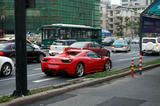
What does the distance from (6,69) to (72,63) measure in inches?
124

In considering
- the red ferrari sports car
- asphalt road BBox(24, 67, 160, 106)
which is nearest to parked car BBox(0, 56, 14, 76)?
the red ferrari sports car

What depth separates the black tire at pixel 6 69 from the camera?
12484 millimetres

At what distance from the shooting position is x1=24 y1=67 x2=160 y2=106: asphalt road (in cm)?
743

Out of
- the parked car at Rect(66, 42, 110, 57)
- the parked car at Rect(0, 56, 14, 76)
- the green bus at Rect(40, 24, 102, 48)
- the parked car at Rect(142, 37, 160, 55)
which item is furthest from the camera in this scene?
the green bus at Rect(40, 24, 102, 48)

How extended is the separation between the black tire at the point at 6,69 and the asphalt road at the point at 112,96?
15.4 ft

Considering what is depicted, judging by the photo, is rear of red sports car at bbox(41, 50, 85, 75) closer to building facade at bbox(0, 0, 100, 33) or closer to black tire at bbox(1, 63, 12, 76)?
black tire at bbox(1, 63, 12, 76)

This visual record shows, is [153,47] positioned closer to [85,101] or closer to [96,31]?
[96,31]

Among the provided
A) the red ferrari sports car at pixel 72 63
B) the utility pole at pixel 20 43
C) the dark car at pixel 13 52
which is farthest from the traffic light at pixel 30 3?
the dark car at pixel 13 52

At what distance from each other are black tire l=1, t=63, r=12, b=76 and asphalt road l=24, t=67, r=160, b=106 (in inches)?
185

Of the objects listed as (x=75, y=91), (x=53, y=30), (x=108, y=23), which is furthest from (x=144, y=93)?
(x=108, y=23)

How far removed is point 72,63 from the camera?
12.0 meters

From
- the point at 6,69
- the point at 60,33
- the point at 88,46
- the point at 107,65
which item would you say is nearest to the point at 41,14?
the point at 60,33

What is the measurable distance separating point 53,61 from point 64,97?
4261mm

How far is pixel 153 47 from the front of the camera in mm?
27734
